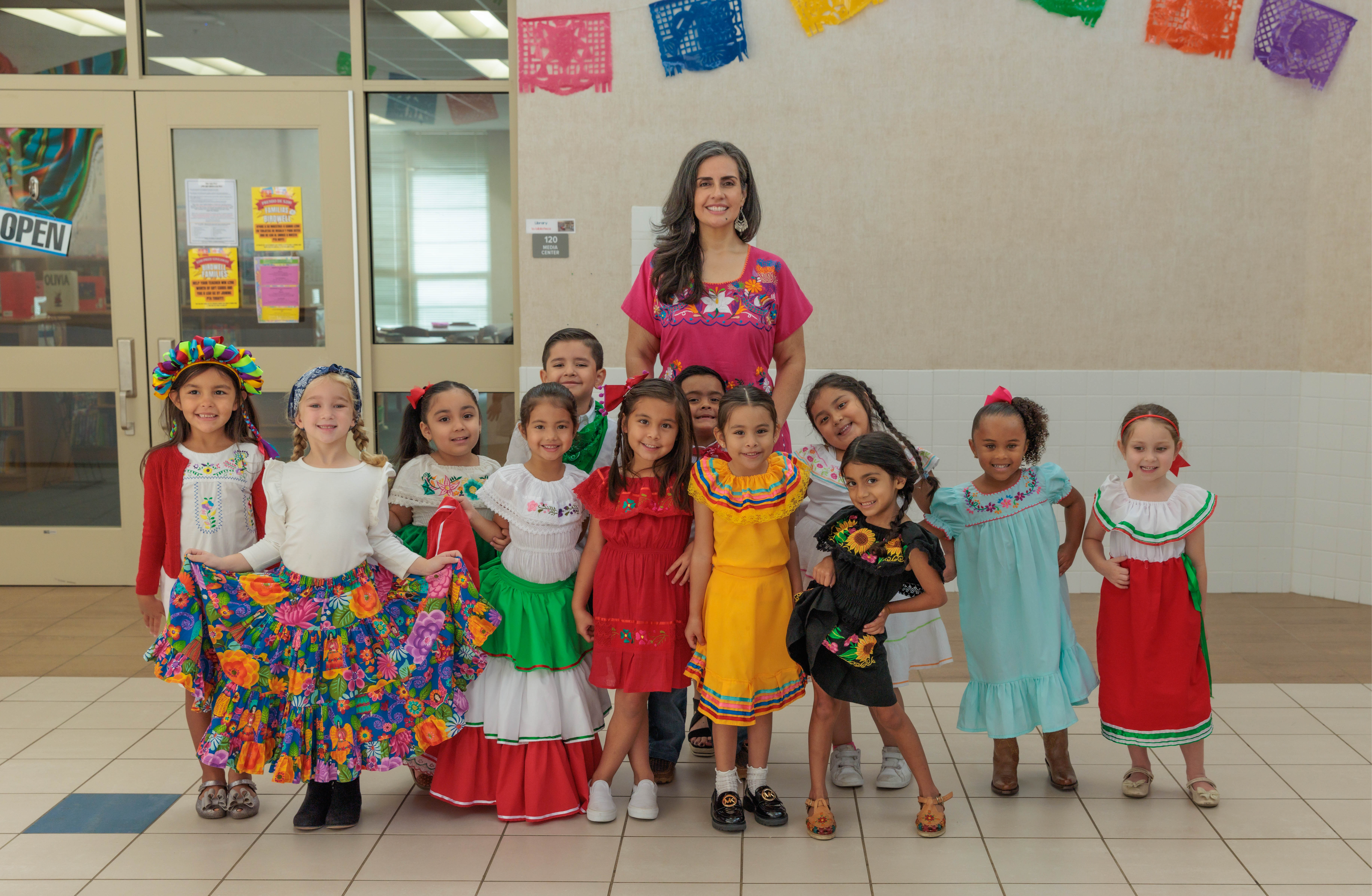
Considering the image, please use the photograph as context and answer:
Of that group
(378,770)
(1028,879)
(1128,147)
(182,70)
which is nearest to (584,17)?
(182,70)

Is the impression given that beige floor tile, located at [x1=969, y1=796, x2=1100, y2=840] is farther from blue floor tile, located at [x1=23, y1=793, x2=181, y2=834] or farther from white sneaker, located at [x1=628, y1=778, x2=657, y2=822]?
blue floor tile, located at [x1=23, y1=793, x2=181, y2=834]

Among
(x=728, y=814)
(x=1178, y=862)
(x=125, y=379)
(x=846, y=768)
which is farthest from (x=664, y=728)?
(x=125, y=379)

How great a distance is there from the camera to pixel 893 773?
278cm

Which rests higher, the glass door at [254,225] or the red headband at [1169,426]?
the glass door at [254,225]

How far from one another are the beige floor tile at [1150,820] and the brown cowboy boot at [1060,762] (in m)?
0.07

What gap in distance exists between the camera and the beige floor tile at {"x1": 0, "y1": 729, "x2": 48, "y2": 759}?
3006 millimetres

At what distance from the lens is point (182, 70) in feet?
15.3

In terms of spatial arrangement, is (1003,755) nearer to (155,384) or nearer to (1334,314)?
(155,384)

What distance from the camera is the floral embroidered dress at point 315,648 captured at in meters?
2.47

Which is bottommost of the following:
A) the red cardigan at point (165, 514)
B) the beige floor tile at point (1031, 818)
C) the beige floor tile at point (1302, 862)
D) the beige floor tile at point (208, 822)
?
the beige floor tile at point (208, 822)

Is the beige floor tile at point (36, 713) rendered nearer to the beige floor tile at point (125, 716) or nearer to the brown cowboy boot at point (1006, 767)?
the beige floor tile at point (125, 716)

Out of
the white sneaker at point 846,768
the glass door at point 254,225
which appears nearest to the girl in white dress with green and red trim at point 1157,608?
the white sneaker at point 846,768

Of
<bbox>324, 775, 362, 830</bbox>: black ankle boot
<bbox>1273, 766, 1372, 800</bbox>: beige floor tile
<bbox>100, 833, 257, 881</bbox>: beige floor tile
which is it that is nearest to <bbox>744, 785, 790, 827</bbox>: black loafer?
<bbox>324, 775, 362, 830</bbox>: black ankle boot

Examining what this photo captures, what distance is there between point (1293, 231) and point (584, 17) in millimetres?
3166
